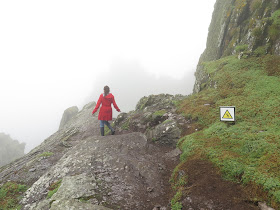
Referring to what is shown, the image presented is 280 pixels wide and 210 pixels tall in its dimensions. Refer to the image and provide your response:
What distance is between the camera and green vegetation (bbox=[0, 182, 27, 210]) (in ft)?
30.3

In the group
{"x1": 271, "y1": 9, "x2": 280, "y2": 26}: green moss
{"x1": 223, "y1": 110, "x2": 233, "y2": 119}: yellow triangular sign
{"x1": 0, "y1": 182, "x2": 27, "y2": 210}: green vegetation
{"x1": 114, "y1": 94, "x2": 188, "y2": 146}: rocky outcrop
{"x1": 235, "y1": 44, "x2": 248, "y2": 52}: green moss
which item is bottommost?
{"x1": 0, "y1": 182, "x2": 27, "y2": 210}: green vegetation

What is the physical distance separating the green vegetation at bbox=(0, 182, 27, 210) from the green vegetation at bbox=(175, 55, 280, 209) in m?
8.31

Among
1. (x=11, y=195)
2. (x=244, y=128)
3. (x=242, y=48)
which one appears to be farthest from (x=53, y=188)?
(x=242, y=48)

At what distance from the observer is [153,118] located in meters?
15.8

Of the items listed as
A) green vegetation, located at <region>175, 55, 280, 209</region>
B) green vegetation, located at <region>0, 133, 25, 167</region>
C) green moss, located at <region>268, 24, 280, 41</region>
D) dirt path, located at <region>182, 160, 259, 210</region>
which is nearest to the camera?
dirt path, located at <region>182, 160, 259, 210</region>

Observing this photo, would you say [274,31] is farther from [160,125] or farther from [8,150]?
[8,150]

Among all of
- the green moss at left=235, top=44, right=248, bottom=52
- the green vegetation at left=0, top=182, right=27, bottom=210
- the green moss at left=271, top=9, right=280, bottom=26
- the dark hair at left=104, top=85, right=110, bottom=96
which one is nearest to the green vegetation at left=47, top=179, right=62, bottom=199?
the green vegetation at left=0, top=182, right=27, bottom=210

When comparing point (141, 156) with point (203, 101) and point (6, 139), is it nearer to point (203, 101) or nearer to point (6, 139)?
point (203, 101)

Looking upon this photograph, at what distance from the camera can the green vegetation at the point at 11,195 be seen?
9234 mm

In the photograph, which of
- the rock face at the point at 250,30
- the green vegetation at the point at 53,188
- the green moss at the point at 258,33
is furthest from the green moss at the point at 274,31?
the green vegetation at the point at 53,188

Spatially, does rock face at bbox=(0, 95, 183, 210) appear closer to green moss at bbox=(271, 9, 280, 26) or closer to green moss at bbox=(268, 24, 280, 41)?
green moss at bbox=(268, 24, 280, 41)

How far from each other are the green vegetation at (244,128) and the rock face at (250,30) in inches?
56.1

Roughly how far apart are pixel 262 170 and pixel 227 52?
20055mm

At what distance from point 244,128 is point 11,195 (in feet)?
45.1
